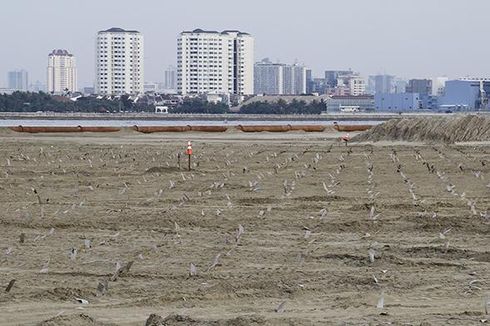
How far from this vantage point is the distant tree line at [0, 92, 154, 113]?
5960 inches

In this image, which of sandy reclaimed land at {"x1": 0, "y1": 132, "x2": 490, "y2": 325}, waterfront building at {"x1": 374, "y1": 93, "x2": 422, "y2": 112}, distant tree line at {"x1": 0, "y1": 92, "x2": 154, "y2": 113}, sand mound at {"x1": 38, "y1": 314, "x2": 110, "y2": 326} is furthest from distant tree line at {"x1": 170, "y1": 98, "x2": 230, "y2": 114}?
sand mound at {"x1": 38, "y1": 314, "x2": 110, "y2": 326}

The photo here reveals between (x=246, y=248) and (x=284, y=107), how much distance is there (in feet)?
477

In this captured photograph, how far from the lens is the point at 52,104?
6097 inches

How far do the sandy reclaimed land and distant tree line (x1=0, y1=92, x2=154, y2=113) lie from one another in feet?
424

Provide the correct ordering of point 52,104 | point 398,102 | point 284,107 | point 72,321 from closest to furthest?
point 72,321 → point 52,104 → point 284,107 → point 398,102

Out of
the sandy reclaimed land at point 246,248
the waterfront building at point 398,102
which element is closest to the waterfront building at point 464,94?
the waterfront building at point 398,102

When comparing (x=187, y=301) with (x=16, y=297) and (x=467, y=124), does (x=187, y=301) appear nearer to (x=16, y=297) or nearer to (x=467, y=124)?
(x=16, y=297)

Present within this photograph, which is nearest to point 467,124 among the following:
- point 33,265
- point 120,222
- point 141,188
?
point 141,188

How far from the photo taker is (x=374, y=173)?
25.5 meters

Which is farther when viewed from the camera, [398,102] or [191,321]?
[398,102]

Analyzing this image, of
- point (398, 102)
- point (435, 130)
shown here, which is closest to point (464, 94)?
point (398, 102)

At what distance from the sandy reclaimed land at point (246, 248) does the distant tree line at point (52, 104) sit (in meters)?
129

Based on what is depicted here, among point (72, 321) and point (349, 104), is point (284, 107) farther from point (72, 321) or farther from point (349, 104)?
point (72, 321)

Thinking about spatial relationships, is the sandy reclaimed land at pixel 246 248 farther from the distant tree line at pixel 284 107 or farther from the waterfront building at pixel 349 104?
the waterfront building at pixel 349 104
